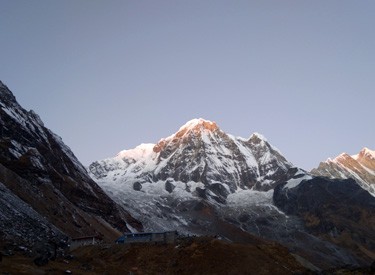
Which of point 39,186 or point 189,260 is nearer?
point 189,260

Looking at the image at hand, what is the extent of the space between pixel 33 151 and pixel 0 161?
82.8ft

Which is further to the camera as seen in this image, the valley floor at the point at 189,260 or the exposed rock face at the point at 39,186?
the exposed rock face at the point at 39,186

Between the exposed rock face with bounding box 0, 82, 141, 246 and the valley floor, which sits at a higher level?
the exposed rock face with bounding box 0, 82, 141, 246

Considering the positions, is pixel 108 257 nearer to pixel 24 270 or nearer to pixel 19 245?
pixel 19 245

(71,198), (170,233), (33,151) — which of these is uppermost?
(33,151)

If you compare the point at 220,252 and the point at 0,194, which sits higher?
the point at 0,194

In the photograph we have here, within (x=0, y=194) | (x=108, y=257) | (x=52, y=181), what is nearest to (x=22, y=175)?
(x=52, y=181)

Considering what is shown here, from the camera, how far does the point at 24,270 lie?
5756 centimetres

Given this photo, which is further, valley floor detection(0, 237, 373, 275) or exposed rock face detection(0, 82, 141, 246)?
exposed rock face detection(0, 82, 141, 246)

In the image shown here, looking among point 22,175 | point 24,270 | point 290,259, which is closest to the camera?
point 24,270

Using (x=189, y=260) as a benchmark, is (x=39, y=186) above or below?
above

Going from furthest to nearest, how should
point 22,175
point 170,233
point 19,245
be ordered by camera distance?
point 22,175 < point 170,233 < point 19,245

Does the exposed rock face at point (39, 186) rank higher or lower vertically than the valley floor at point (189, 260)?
higher

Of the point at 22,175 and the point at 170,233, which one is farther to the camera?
the point at 22,175
